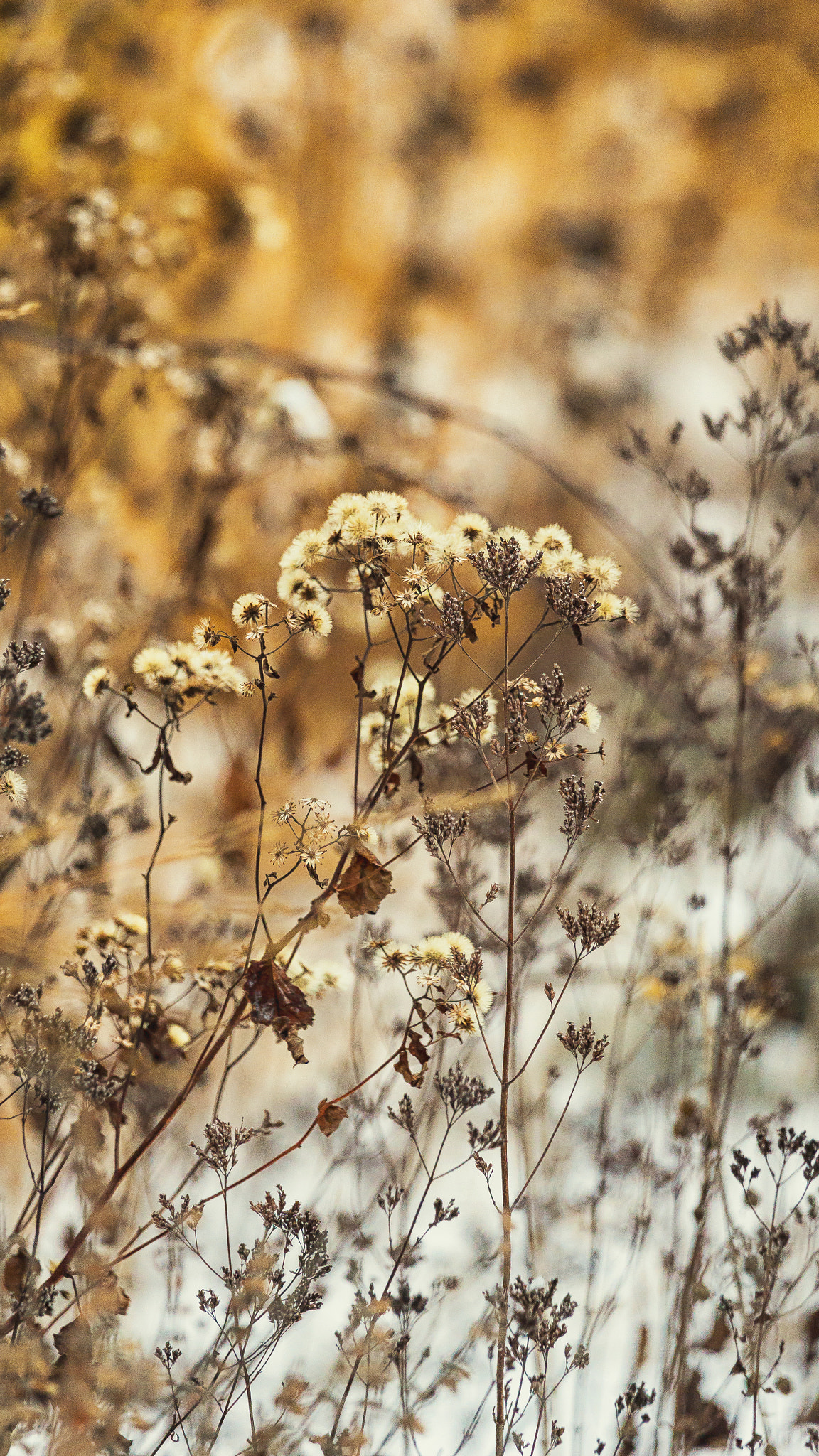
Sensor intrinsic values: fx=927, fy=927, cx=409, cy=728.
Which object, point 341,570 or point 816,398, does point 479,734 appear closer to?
point 341,570

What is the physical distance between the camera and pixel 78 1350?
0.75 meters

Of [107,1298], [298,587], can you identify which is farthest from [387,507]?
[107,1298]

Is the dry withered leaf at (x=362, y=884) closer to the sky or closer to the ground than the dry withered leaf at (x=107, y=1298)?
closer to the sky

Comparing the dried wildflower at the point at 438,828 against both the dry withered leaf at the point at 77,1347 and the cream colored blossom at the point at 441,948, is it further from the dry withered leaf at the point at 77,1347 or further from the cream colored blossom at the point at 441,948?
the dry withered leaf at the point at 77,1347

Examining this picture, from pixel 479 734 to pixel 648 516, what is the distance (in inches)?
56.4

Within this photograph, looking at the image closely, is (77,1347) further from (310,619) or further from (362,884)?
(310,619)

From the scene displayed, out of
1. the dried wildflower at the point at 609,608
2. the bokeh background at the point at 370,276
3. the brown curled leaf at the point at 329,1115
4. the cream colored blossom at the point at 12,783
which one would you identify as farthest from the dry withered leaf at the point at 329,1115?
the bokeh background at the point at 370,276

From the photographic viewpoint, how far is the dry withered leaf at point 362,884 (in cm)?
75

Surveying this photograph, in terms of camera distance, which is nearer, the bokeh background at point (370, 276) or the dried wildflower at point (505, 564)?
the dried wildflower at point (505, 564)

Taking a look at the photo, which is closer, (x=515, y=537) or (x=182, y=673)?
(x=182, y=673)

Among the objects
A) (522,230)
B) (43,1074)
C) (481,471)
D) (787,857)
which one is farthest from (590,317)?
(43,1074)

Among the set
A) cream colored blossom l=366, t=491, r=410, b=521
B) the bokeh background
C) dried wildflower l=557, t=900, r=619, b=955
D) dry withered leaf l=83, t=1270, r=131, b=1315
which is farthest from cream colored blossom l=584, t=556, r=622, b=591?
the bokeh background

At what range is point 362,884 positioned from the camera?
29.7 inches

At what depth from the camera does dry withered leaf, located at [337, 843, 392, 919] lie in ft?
2.46
